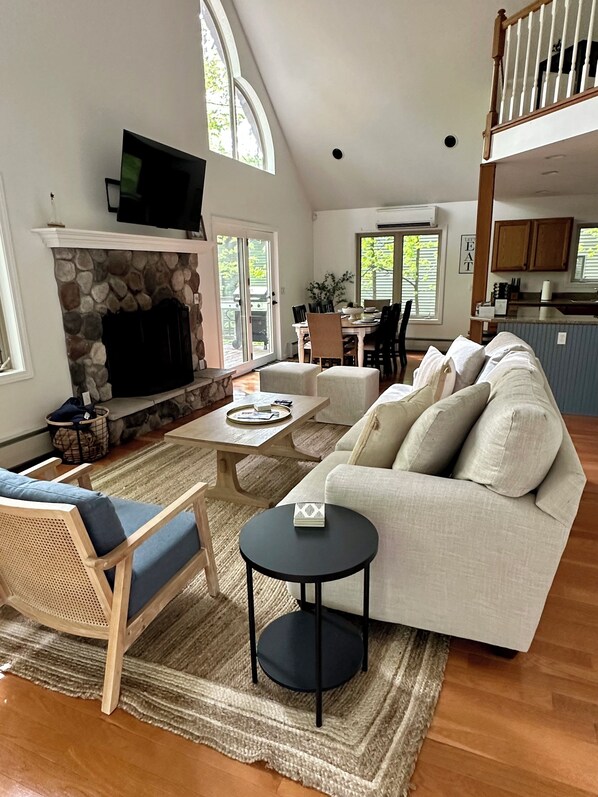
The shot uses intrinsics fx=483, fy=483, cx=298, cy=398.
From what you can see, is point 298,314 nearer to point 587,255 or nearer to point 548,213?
point 548,213

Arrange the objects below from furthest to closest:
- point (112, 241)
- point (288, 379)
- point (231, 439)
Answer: point (288, 379) < point (112, 241) < point (231, 439)

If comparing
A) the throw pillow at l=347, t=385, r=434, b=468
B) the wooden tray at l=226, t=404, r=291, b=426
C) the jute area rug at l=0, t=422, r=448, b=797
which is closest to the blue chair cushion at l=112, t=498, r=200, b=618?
the jute area rug at l=0, t=422, r=448, b=797

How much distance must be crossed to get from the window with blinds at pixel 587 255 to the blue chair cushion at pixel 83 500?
8.02m

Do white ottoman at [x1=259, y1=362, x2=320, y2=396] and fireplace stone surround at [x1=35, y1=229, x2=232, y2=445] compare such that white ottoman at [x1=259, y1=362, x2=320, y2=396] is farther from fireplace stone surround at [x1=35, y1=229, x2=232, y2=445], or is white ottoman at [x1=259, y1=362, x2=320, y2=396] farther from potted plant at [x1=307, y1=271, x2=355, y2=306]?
A: potted plant at [x1=307, y1=271, x2=355, y2=306]

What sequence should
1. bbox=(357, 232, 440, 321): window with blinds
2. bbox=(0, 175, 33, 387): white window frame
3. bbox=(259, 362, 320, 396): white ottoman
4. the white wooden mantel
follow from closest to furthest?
bbox=(0, 175, 33, 387): white window frame, the white wooden mantel, bbox=(259, 362, 320, 396): white ottoman, bbox=(357, 232, 440, 321): window with blinds

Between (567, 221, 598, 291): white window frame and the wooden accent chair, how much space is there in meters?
7.53

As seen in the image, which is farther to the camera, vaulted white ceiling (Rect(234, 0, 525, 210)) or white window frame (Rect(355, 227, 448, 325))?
white window frame (Rect(355, 227, 448, 325))

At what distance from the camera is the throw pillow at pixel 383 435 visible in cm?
193

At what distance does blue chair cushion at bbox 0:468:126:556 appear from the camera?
4.67ft

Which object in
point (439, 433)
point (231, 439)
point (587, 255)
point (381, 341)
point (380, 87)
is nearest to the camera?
point (439, 433)

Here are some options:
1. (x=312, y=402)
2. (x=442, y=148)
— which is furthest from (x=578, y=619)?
(x=442, y=148)

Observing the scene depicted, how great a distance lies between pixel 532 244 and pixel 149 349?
19.8ft

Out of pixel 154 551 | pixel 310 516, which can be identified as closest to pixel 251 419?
pixel 154 551

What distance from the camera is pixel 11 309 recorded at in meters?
3.56
